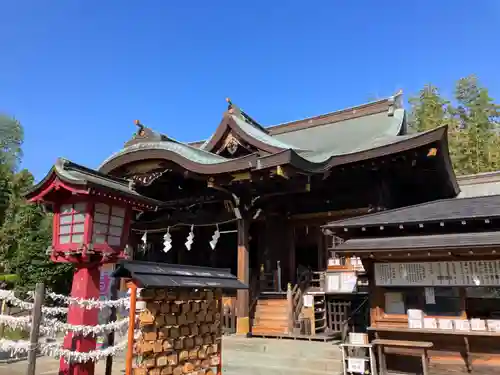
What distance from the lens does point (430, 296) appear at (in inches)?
317

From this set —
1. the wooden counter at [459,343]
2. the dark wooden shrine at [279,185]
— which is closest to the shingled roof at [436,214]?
the dark wooden shrine at [279,185]

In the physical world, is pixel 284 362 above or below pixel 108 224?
below

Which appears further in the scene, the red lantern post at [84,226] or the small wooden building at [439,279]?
the small wooden building at [439,279]

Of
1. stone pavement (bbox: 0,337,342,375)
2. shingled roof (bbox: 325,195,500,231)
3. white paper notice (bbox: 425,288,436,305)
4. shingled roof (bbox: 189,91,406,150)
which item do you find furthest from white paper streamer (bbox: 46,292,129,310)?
shingled roof (bbox: 189,91,406,150)

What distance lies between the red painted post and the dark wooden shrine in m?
5.90

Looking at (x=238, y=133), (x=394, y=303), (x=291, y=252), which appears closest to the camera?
(x=394, y=303)

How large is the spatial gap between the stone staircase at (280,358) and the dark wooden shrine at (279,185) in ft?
4.83

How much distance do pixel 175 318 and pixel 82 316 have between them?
145 cm

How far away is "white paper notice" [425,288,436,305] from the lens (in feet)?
26.4

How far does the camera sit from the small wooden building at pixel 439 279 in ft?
24.8

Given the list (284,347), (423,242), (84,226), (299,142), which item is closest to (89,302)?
(84,226)

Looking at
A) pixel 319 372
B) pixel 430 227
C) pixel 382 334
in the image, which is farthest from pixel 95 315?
pixel 430 227

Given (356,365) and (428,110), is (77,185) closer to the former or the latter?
(356,365)

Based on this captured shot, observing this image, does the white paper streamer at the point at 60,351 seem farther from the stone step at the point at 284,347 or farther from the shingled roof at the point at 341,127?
the shingled roof at the point at 341,127
